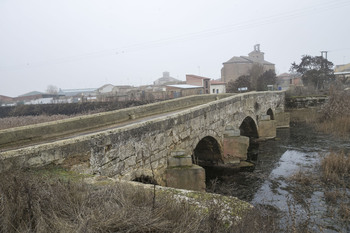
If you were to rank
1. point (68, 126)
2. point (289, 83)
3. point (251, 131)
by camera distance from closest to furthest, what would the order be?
1. point (68, 126)
2. point (251, 131)
3. point (289, 83)

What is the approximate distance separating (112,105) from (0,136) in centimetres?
1776

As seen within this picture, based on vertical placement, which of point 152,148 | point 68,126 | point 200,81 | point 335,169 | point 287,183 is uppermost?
point 200,81

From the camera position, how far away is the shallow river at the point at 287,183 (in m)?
5.62

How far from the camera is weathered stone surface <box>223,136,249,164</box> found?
396 inches

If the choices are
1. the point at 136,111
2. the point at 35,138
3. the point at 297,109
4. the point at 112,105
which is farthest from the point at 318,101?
the point at 35,138

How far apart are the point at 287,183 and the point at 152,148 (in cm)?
511

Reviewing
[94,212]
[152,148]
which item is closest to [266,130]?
[152,148]

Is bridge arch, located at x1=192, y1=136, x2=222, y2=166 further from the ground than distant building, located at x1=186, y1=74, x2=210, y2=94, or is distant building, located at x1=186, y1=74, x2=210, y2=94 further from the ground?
distant building, located at x1=186, y1=74, x2=210, y2=94

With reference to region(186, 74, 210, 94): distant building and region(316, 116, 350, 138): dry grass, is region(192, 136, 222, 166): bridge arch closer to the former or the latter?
region(316, 116, 350, 138): dry grass

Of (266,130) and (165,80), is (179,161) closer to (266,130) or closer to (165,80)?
(266,130)

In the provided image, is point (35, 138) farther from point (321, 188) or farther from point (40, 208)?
point (321, 188)

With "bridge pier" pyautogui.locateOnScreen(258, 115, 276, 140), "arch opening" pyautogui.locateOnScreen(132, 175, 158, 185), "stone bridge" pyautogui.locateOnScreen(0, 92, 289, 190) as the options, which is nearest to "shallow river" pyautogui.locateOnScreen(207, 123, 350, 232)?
"bridge pier" pyautogui.locateOnScreen(258, 115, 276, 140)

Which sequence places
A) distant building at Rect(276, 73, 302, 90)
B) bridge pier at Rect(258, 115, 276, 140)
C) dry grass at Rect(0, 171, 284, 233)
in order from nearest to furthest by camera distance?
dry grass at Rect(0, 171, 284, 233) < bridge pier at Rect(258, 115, 276, 140) < distant building at Rect(276, 73, 302, 90)

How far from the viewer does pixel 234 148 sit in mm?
10125
